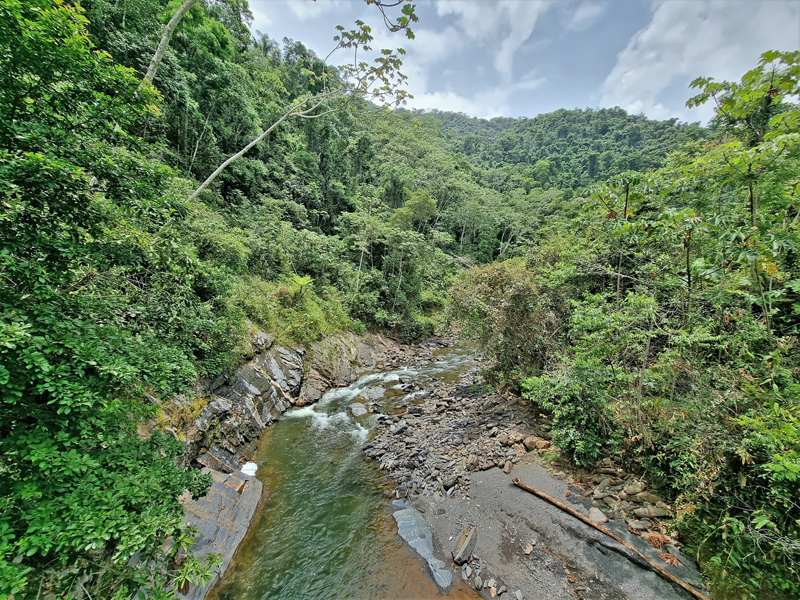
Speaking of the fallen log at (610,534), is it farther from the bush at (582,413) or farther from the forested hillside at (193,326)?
the bush at (582,413)

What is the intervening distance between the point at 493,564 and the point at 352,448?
5.24m

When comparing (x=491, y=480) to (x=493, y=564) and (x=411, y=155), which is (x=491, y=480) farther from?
(x=411, y=155)

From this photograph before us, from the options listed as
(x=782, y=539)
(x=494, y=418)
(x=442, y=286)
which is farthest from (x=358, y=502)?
(x=442, y=286)

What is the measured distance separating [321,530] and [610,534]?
573 cm

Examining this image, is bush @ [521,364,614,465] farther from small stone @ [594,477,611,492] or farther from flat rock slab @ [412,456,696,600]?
flat rock slab @ [412,456,696,600]

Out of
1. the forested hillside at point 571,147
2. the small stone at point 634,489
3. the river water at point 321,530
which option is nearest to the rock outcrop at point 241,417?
the river water at point 321,530

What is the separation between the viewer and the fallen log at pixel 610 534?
4.45 meters

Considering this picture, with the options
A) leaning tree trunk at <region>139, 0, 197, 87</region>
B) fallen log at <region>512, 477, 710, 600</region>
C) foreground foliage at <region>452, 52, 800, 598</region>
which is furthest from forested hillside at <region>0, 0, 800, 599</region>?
leaning tree trunk at <region>139, 0, 197, 87</region>

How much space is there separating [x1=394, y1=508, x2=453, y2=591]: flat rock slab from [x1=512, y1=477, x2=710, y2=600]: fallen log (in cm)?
235

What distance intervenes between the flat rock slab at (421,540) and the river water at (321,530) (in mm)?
136

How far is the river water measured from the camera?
18.1ft

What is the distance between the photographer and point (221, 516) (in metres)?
6.35

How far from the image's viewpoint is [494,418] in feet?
33.0

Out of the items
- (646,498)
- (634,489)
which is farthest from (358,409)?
(646,498)
